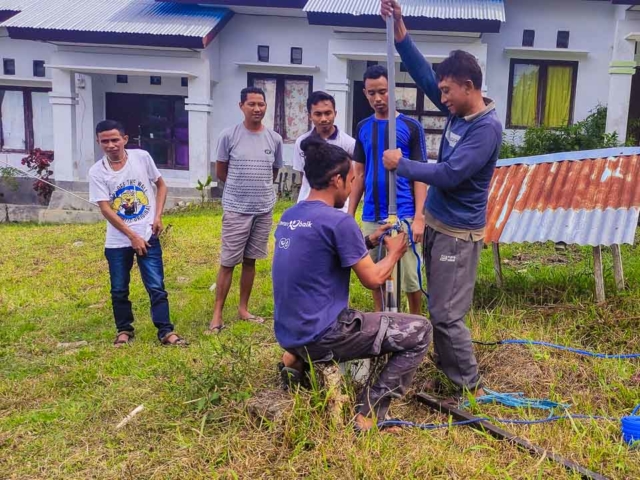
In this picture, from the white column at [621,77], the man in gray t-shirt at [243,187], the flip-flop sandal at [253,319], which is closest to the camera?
the man in gray t-shirt at [243,187]

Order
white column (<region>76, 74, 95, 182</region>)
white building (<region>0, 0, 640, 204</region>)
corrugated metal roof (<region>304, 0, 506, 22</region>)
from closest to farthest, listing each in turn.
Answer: corrugated metal roof (<region>304, 0, 506, 22</region>) < white building (<region>0, 0, 640, 204</region>) < white column (<region>76, 74, 95, 182</region>)

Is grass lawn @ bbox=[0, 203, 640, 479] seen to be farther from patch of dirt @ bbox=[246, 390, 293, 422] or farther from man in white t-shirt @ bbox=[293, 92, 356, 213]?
man in white t-shirt @ bbox=[293, 92, 356, 213]

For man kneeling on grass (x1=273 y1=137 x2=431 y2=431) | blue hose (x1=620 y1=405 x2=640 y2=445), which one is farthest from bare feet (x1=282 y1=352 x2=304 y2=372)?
blue hose (x1=620 y1=405 x2=640 y2=445)

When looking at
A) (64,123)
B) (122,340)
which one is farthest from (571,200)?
(64,123)

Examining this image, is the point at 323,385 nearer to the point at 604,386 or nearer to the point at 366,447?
the point at 366,447

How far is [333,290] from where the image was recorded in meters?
3.15

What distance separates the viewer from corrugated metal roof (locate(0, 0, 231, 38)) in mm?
12977

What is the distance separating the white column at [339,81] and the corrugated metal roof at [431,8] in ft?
3.20

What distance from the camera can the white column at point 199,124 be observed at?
13.5 metres

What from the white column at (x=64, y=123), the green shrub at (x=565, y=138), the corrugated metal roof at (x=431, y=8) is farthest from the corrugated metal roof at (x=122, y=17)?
the green shrub at (x=565, y=138)

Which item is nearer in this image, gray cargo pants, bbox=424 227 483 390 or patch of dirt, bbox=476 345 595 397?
gray cargo pants, bbox=424 227 483 390

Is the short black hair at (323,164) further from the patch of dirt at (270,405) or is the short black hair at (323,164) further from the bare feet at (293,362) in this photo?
the patch of dirt at (270,405)

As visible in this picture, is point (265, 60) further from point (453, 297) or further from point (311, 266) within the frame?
point (311, 266)

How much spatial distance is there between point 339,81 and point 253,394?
10.5 meters
